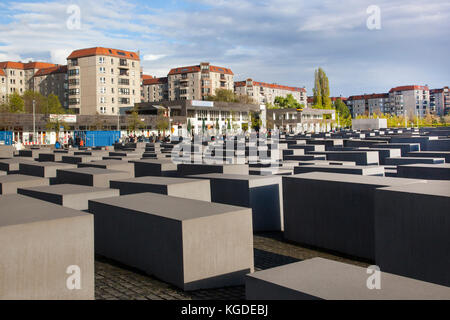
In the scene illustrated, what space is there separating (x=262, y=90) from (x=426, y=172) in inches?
5453

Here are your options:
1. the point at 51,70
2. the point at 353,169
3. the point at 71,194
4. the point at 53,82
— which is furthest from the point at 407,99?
the point at 71,194

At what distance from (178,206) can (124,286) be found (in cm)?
147

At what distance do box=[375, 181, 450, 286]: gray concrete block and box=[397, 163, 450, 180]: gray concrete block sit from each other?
398cm

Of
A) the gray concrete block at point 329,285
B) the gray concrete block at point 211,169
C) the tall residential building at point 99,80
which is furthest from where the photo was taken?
the tall residential building at point 99,80

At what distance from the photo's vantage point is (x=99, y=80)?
292 ft

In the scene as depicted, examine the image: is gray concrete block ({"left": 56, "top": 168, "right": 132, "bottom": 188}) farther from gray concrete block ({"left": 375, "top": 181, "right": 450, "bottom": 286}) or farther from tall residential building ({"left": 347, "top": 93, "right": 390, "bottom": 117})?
tall residential building ({"left": 347, "top": 93, "right": 390, "bottom": 117})

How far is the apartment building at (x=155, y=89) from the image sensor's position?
4855 inches

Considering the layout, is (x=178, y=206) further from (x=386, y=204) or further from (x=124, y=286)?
(x=386, y=204)

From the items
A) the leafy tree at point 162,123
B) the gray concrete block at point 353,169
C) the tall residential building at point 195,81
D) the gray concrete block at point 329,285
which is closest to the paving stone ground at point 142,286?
the gray concrete block at point 329,285

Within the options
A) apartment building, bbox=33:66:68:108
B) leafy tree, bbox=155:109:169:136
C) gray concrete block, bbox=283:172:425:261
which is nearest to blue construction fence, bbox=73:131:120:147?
leafy tree, bbox=155:109:169:136

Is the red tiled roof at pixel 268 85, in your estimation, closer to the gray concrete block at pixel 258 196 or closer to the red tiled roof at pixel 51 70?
the red tiled roof at pixel 51 70

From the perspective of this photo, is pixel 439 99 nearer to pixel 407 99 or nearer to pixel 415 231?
pixel 407 99

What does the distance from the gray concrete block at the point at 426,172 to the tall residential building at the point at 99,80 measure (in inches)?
3257
